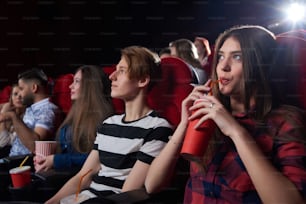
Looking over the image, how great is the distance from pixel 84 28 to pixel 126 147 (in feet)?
6.35

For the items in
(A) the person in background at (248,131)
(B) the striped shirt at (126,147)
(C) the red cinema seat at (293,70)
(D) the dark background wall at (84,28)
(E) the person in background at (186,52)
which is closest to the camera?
(A) the person in background at (248,131)

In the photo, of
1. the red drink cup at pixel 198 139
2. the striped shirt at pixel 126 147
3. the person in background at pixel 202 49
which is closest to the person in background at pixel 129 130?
the striped shirt at pixel 126 147

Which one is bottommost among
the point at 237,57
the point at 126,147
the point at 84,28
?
the point at 126,147

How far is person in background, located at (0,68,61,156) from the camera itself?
5.62 feet

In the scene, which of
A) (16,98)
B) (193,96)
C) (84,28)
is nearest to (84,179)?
(193,96)

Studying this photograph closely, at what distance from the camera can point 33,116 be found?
6.14ft

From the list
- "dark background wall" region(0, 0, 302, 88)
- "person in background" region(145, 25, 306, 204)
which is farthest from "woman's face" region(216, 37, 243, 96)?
"dark background wall" region(0, 0, 302, 88)

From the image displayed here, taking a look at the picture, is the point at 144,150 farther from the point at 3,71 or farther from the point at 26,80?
the point at 3,71

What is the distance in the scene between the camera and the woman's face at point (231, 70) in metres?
0.83

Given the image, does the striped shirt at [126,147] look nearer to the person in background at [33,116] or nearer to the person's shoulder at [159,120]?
the person's shoulder at [159,120]

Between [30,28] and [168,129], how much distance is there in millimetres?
1941

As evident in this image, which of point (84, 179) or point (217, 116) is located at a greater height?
point (217, 116)

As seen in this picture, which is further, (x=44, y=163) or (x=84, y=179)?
(x=44, y=163)

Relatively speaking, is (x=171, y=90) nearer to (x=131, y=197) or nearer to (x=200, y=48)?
(x=131, y=197)
